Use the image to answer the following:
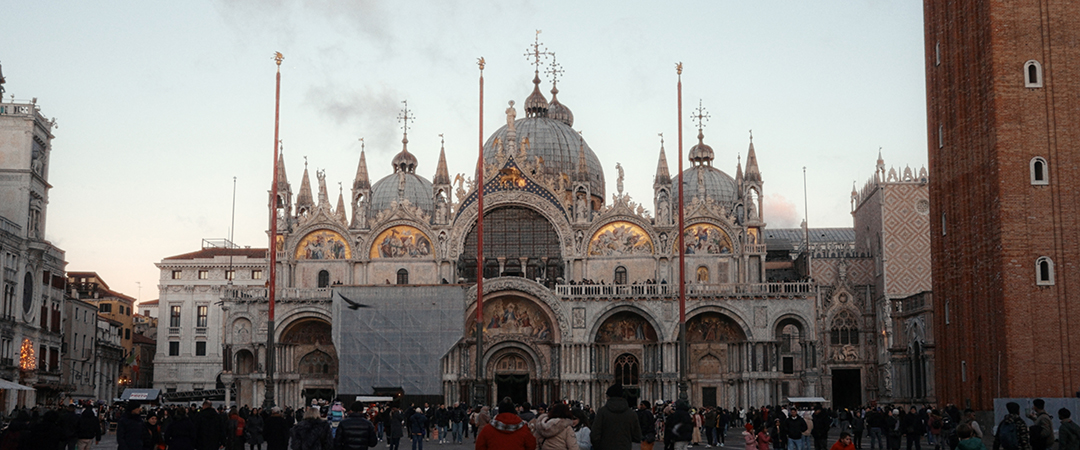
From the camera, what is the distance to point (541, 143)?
74438 millimetres

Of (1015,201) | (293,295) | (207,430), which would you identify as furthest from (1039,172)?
(293,295)

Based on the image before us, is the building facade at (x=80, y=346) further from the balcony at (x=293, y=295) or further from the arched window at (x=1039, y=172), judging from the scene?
the arched window at (x=1039, y=172)

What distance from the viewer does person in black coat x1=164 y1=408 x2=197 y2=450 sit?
19094mm

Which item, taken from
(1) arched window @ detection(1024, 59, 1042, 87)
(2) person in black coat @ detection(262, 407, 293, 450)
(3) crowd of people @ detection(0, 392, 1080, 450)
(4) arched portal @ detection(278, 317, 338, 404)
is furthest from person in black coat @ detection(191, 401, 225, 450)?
(4) arched portal @ detection(278, 317, 338, 404)

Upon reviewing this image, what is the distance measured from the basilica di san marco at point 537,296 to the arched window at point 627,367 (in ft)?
0.21

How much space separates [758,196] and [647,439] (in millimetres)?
44808

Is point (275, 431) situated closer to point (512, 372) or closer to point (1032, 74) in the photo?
point (1032, 74)

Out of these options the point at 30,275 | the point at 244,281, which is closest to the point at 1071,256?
the point at 30,275

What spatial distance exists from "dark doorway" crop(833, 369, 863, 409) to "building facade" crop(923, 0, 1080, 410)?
31058mm

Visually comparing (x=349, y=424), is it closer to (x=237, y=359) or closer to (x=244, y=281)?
(x=237, y=359)

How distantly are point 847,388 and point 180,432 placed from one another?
58374mm

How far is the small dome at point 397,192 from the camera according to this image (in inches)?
3031

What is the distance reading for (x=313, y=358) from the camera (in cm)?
6269

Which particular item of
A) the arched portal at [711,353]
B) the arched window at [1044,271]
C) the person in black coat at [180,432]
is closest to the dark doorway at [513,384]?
the arched portal at [711,353]
